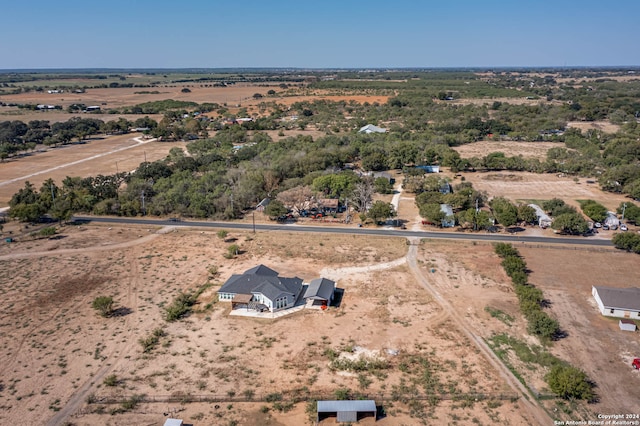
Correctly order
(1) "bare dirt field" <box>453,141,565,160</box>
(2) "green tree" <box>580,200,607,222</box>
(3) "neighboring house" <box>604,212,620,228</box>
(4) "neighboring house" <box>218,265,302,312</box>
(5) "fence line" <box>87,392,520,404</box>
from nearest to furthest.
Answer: (5) "fence line" <box>87,392,520,404</box>
(4) "neighboring house" <box>218,265,302,312</box>
(3) "neighboring house" <box>604,212,620,228</box>
(2) "green tree" <box>580,200,607,222</box>
(1) "bare dirt field" <box>453,141,565,160</box>

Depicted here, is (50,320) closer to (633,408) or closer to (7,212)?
(7,212)

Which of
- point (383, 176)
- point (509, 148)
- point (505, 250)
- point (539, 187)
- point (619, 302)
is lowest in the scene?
point (619, 302)

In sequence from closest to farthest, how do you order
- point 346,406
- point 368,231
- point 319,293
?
point 346,406 → point 319,293 → point 368,231

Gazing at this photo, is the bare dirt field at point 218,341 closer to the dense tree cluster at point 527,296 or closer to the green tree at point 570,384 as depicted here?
the dense tree cluster at point 527,296

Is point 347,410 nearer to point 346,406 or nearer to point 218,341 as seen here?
point 346,406

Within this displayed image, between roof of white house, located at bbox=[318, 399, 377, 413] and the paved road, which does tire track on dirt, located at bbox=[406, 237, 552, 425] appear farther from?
roof of white house, located at bbox=[318, 399, 377, 413]

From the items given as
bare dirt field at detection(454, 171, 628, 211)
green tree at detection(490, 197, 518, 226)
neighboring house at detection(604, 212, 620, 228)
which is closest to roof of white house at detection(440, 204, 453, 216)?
green tree at detection(490, 197, 518, 226)

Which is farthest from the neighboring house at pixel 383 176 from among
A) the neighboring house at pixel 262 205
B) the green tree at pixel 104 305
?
the green tree at pixel 104 305

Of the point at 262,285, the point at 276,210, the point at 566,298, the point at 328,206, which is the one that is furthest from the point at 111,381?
the point at 328,206
